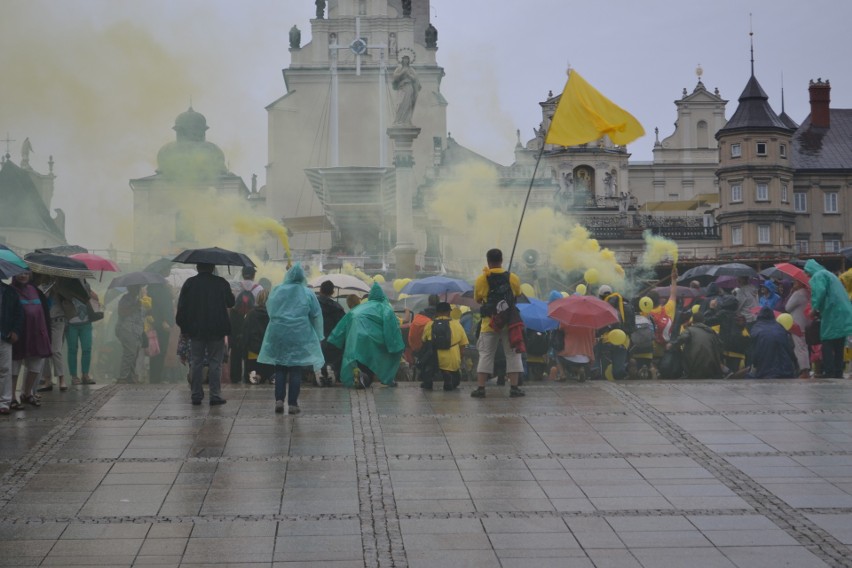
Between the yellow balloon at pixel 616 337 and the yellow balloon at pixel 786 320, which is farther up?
the yellow balloon at pixel 786 320

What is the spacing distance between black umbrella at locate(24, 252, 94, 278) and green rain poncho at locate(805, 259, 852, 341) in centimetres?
968

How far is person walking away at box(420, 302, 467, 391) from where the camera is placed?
15273 mm

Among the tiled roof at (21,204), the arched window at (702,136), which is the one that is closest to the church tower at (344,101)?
the arched window at (702,136)

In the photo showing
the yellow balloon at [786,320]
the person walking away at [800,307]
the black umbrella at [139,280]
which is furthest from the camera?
the black umbrella at [139,280]

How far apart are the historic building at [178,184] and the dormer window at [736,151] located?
27651 millimetres

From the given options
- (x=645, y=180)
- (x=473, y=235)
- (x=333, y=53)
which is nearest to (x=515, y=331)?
(x=473, y=235)

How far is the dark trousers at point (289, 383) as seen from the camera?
13203 millimetres

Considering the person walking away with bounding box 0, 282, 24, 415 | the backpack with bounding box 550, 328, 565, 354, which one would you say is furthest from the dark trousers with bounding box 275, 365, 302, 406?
the backpack with bounding box 550, 328, 565, 354

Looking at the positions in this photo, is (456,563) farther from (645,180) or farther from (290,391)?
(645,180)

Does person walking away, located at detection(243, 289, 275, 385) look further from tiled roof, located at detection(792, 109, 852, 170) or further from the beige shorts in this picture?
tiled roof, located at detection(792, 109, 852, 170)

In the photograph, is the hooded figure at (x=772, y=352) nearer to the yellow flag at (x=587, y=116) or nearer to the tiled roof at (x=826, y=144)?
the yellow flag at (x=587, y=116)

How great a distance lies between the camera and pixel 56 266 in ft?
48.8

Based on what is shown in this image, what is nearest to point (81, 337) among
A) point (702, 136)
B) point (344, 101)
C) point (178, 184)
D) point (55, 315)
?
point (55, 315)

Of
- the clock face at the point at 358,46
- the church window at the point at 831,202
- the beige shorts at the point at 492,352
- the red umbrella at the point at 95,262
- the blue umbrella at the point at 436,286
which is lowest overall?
the beige shorts at the point at 492,352
